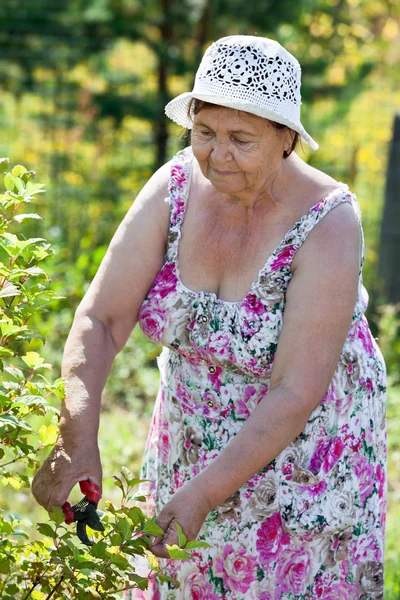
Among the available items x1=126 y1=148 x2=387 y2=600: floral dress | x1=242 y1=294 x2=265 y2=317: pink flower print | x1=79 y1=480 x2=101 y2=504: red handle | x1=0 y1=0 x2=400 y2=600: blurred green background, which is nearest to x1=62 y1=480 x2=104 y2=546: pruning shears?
x1=79 y1=480 x2=101 y2=504: red handle

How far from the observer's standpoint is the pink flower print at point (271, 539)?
238 centimetres

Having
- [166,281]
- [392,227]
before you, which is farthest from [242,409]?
[392,227]

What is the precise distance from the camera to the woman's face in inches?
81.6

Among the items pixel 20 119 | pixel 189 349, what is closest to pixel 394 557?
pixel 189 349

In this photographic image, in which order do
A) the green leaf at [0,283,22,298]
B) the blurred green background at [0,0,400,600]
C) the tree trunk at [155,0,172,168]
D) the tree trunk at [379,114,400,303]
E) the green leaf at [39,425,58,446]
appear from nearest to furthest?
1. the green leaf at [0,283,22,298]
2. the green leaf at [39,425,58,446]
3. the tree trunk at [379,114,400,303]
4. the blurred green background at [0,0,400,600]
5. the tree trunk at [155,0,172,168]

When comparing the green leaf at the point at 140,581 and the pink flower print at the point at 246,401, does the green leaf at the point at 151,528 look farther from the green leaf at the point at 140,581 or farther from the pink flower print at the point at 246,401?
the pink flower print at the point at 246,401

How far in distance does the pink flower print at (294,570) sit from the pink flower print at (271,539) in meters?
0.02

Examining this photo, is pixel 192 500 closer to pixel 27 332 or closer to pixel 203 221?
pixel 27 332

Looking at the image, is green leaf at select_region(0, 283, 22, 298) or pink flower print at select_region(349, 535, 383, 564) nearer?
green leaf at select_region(0, 283, 22, 298)

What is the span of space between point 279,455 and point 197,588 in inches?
17.8

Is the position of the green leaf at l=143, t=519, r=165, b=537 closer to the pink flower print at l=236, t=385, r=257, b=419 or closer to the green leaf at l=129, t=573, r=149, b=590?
the green leaf at l=129, t=573, r=149, b=590

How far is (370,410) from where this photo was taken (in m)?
2.44

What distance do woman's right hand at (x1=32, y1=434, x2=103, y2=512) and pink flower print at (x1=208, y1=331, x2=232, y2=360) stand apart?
385mm

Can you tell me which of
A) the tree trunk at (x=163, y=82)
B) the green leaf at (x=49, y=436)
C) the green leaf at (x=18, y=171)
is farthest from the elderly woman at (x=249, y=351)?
the tree trunk at (x=163, y=82)
